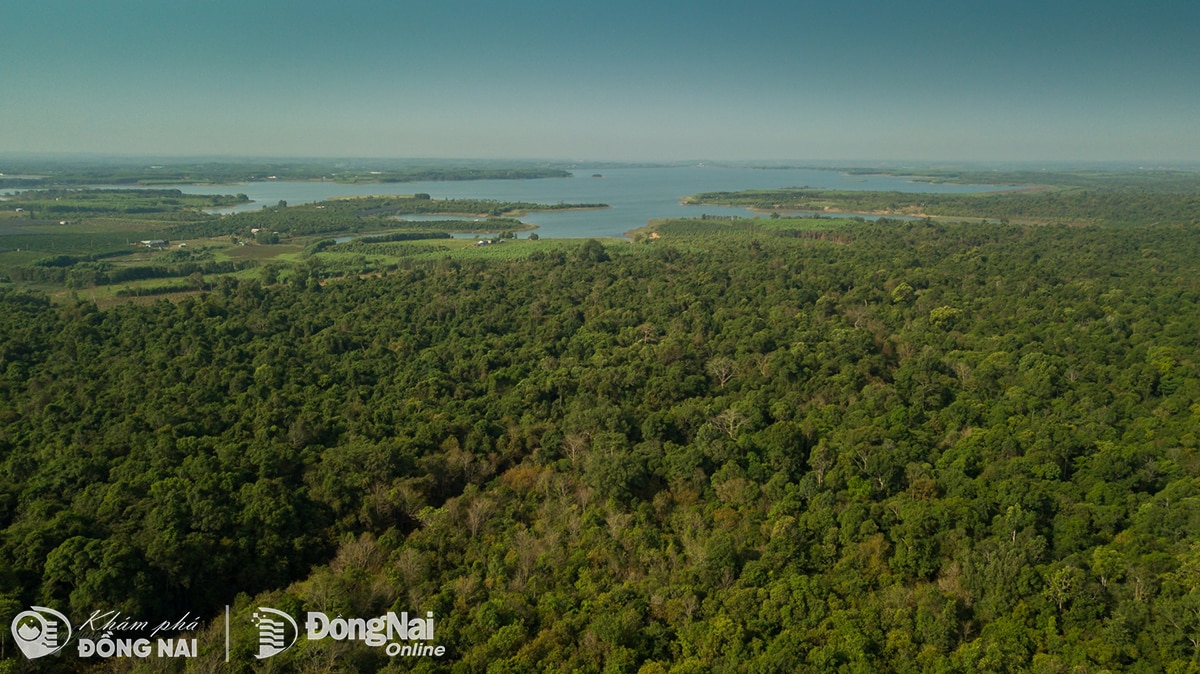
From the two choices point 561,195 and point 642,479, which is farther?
point 561,195

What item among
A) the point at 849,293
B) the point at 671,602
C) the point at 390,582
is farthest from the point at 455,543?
the point at 849,293

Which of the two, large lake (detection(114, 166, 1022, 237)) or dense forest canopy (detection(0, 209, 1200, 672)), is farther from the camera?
large lake (detection(114, 166, 1022, 237))

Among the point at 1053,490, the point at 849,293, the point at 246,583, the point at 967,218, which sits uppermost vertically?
the point at 967,218

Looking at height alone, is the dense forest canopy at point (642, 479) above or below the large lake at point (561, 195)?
below

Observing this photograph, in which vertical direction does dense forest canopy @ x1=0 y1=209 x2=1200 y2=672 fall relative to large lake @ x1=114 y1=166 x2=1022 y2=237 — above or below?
below

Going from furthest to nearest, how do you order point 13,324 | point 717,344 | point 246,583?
point 13,324
point 717,344
point 246,583

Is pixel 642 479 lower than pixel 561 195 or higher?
lower

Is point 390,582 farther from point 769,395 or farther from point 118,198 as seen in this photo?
point 118,198

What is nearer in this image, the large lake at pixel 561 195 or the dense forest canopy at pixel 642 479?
the dense forest canopy at pixel 642 479
